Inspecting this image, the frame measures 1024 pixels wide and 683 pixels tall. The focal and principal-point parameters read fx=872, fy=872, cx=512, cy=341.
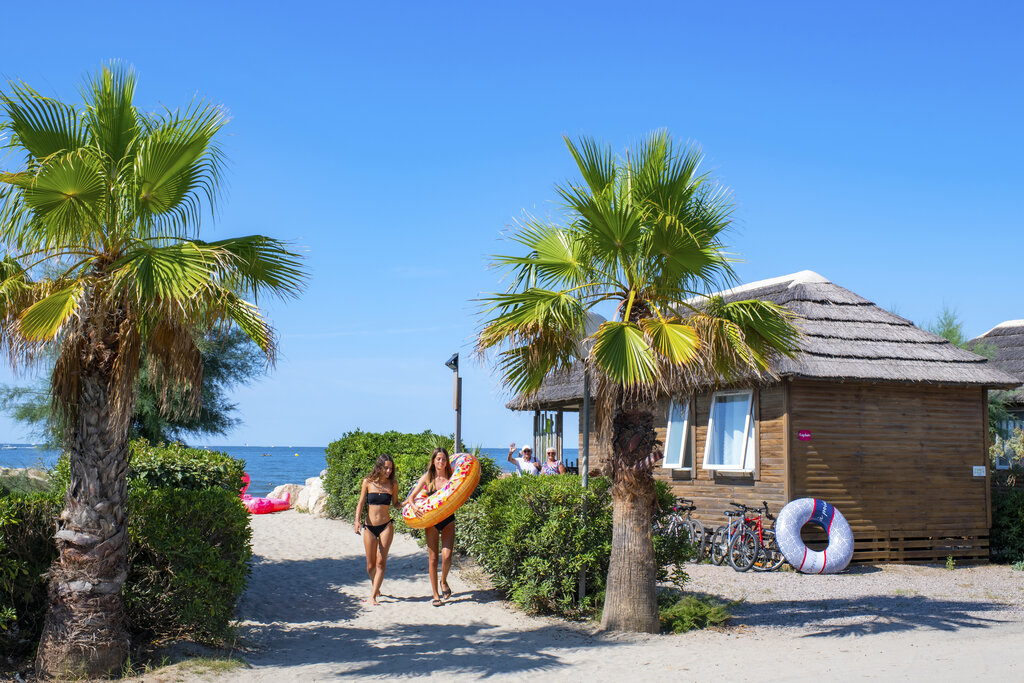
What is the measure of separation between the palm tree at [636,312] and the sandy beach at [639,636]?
3.60 feet

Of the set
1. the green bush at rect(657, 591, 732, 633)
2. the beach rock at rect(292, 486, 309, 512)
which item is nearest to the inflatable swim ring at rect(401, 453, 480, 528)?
the green bush at rect(657, 591, 732, 633)

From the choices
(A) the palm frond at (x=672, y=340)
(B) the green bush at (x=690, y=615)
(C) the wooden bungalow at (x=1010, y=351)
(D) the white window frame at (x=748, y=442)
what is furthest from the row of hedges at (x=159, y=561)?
(C) the wooden bungalow at (x=1010, y=351)

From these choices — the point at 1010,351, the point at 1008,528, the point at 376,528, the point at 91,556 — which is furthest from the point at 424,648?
the point at 1010,351

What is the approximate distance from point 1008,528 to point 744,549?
5538 millimetres

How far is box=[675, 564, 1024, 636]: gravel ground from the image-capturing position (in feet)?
32.2

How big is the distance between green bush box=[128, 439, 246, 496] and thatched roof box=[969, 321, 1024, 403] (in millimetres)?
15944

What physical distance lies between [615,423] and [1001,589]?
7.14m

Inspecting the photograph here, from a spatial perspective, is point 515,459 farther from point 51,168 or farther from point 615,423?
point 51,168

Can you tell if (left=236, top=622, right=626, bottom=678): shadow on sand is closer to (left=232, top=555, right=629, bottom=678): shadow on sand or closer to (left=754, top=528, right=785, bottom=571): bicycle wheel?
(left=232, top=555, right=629, bottom=678): shadow on sand

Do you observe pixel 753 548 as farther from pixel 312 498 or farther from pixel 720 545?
pixel 312 498

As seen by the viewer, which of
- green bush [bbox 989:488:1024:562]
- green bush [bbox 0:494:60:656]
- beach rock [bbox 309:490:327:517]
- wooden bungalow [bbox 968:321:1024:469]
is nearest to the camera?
green bush [bbox 0:494:60:656]

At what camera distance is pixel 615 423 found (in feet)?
30.2

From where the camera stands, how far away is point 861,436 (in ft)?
47.2

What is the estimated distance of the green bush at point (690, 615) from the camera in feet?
30.6
